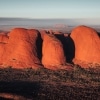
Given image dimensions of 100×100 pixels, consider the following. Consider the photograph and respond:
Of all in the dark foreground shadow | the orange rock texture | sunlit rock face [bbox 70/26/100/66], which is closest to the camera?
the dark foreground shadow

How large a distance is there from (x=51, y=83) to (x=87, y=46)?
10326 mm

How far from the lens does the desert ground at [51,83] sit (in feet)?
89.5

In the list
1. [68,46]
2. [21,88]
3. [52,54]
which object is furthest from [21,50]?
[21,88]

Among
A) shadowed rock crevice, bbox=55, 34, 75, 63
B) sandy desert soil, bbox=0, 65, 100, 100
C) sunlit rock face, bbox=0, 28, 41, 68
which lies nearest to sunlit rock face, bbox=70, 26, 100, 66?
shadowed rock crevice, bbox=55, 34, 75, 63

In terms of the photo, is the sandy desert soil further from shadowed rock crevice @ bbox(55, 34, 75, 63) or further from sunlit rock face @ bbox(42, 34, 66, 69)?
shadowed rock crevice @ bbox(55, 34, 75, 63)

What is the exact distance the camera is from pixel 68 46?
42.5 m

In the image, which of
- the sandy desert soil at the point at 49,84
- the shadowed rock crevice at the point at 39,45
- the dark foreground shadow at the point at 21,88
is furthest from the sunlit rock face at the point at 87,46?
the dark foreground shadow at the point at 21,88

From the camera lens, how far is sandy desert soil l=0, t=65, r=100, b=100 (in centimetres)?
2719

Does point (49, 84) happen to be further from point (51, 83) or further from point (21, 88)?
point (21, 88)

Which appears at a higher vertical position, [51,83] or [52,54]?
[52,54]

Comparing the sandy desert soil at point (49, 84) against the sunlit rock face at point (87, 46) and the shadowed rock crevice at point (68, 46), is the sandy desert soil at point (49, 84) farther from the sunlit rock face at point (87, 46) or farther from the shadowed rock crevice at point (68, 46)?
the shadowed rock crevice at point (68, 46)

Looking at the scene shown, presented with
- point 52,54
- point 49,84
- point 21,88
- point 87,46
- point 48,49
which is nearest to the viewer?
point 21,88

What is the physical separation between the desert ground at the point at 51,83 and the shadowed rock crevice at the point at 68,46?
151cm

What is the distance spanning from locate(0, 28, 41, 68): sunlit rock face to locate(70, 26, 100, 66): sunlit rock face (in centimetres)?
521
